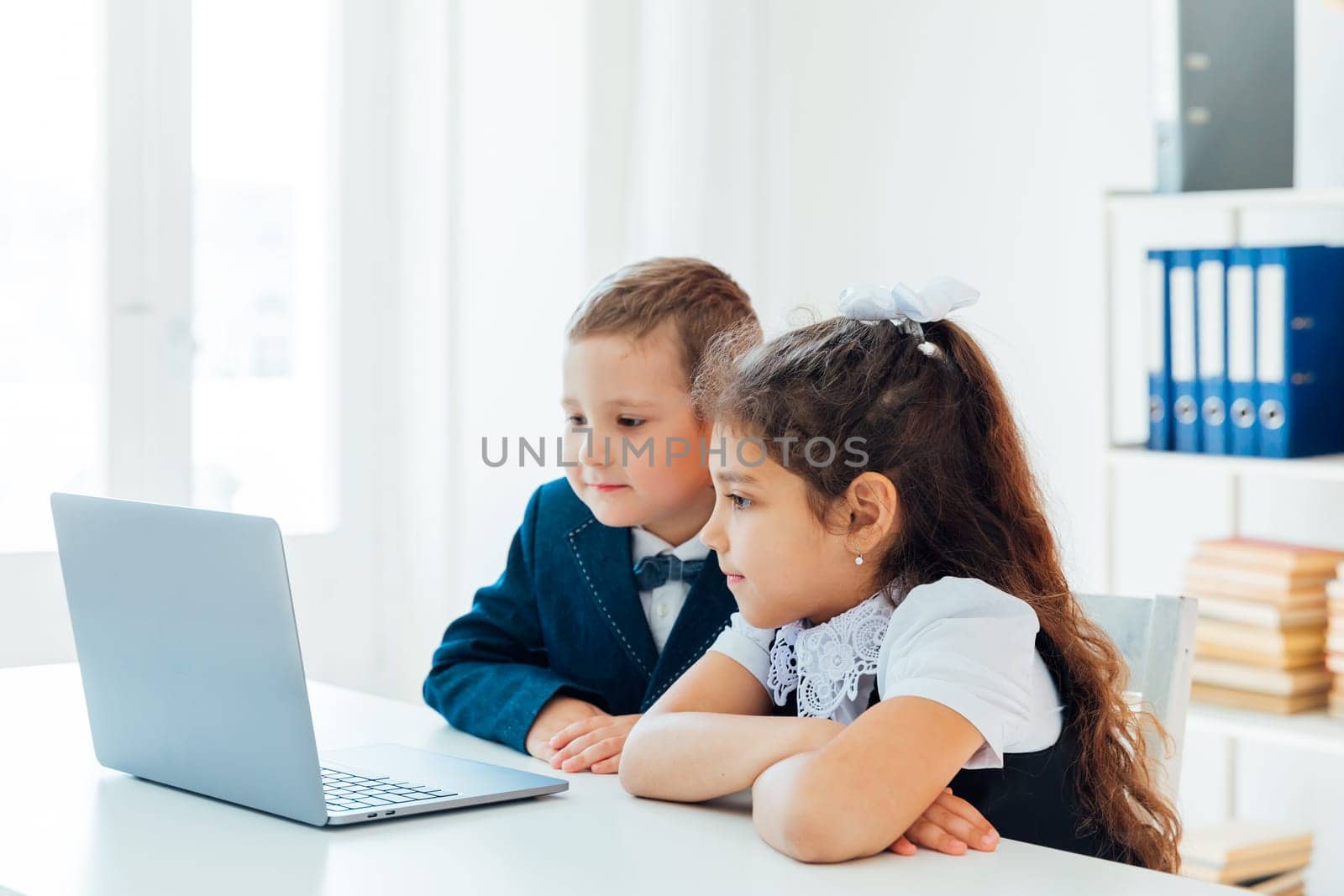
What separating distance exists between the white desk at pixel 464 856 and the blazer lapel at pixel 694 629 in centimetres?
29

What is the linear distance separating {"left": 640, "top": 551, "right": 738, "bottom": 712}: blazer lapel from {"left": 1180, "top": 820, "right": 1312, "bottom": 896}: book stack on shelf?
1120 mm

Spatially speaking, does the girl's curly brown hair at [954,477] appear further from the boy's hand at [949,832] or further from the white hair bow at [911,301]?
the boy's hand at [949,832]

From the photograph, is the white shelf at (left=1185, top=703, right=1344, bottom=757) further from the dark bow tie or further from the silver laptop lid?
the silver laptop lid

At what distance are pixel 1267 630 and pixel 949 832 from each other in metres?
1.38

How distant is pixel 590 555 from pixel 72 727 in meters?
0.53

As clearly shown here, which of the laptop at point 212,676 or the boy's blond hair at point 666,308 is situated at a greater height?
the boy's blond hair at point 666,308

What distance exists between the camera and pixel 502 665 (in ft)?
4.79

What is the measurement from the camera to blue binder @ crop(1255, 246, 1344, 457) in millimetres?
2102

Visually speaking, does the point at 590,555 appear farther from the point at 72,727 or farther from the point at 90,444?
the point at 90,444

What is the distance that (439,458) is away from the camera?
2.75 metres

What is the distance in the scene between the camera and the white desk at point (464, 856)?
891 mm

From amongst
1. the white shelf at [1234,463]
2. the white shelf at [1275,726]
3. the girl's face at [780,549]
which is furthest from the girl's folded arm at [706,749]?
the white shelf at [1234,463]

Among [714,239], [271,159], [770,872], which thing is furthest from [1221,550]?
[271,159]
